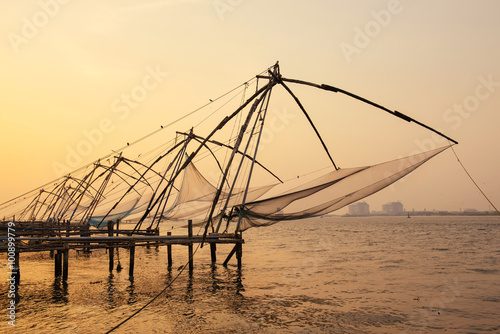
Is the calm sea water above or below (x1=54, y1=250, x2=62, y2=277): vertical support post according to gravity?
below

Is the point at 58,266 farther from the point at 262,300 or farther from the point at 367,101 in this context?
the point at 367,101

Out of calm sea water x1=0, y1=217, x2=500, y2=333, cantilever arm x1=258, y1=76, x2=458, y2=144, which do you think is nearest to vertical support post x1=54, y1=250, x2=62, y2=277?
calm sea water x1=0, y1=217, x2=500, y2=333

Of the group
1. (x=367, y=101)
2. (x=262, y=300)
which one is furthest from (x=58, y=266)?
(x=367, y=101)

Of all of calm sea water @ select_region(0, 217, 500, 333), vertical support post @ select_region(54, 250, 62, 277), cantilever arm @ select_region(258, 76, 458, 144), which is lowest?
calm sea water @ select_region(0, 217, 500, 333)

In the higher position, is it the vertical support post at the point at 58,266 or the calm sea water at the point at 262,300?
the vertical support post at the point at 58,266

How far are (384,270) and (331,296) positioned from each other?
22.6ft

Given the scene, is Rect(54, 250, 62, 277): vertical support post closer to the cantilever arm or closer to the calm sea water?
the calm sea water

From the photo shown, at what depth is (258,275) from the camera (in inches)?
635

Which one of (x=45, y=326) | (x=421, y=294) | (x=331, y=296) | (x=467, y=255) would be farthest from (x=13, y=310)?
(x=467, y=255)

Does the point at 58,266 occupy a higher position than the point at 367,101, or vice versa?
the point at 367,101

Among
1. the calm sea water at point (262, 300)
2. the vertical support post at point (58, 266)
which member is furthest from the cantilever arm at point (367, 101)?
the vertical support post at point (58, 266)

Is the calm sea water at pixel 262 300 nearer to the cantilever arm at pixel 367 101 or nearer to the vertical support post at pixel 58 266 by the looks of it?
the vertical support post at pixel 58 266

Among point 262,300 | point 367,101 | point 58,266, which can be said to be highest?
point 367,101

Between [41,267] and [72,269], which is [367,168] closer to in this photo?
[72,269]
